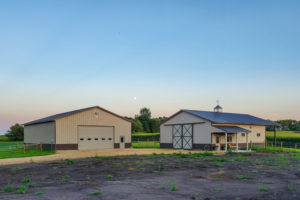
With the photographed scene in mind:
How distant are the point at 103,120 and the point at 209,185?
89.1ft

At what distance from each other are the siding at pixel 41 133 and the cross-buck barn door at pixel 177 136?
15.6 metres

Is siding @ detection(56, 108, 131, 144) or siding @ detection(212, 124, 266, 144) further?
siding @ detection(212, 124, 266, 144)

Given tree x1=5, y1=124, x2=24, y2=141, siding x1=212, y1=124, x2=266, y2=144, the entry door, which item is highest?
siding x1=212, y1=124, x2=266, y2=144

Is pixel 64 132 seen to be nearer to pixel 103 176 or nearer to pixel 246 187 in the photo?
pixel 103 176

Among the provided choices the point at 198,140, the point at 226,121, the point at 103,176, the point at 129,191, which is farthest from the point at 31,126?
the point at 129,191

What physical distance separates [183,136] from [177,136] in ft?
4.15

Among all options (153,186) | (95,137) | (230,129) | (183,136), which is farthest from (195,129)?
(153,186)

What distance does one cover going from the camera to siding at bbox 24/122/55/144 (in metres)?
32.8

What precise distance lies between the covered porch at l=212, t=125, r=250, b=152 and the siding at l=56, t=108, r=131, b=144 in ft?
40.5

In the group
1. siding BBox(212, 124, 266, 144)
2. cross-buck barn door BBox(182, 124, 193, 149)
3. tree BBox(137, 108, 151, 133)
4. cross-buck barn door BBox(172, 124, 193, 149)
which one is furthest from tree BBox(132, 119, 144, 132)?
cross-buck barn door BBox(182, 124, 193, 149)

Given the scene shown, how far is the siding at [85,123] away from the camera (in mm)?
32531

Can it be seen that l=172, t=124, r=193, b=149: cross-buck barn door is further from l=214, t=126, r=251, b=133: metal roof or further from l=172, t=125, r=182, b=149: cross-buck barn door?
l=214, t=126, r=251, b=133: metal roof

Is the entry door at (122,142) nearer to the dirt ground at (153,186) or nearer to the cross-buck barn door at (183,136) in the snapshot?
the cross-buck barn door at (183,136)

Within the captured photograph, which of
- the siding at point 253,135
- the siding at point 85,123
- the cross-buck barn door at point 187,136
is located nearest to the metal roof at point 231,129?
the siding at point 253,135
